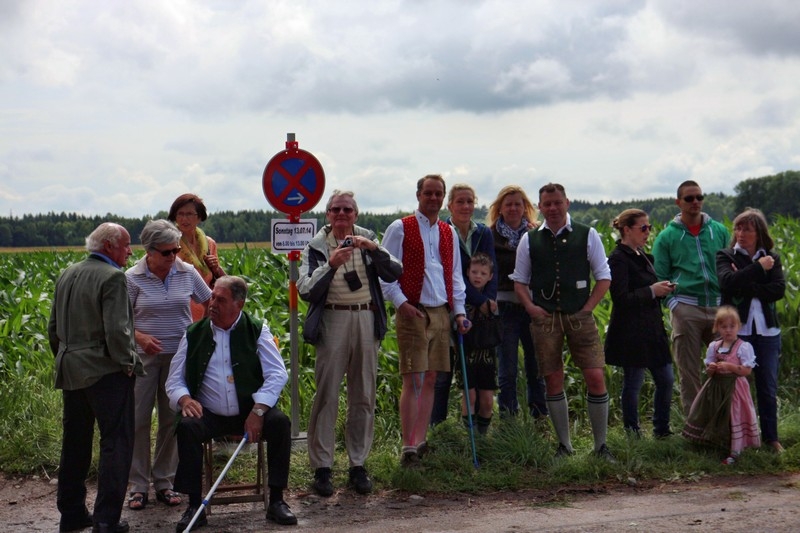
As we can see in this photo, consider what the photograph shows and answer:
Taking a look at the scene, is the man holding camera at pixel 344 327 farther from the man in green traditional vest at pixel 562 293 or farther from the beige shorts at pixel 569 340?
the beige shorts at pixel 569 340

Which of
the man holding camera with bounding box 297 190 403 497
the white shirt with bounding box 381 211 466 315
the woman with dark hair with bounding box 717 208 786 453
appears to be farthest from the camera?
the woman with dark hair with bounding box 717 208 786 453

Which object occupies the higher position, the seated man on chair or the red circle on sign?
the red circle on sign

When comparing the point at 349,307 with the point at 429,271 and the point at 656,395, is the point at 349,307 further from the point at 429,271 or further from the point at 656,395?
the point at 656,395

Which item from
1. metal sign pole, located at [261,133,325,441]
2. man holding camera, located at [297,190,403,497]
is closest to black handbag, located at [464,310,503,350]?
man holding camera, located at [297,190,403,497]

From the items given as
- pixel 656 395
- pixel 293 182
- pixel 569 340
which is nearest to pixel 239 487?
pixel 293 182

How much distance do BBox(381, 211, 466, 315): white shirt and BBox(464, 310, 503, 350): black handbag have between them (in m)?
0.20

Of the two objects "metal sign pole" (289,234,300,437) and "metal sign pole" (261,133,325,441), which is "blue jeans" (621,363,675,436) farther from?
"metal sign pole" (261,133,325,441)

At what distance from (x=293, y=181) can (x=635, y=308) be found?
122 inches

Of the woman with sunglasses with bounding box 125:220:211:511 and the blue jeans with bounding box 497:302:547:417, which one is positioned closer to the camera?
the woman with sunglasses with bounding box 125:220:211:511

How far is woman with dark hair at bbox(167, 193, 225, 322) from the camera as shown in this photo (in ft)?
24.1

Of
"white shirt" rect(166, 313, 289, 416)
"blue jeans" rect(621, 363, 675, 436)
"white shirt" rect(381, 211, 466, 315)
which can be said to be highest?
"white shirt" rect(381, 211, 466, 315)

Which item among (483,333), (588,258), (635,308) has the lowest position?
(483,333)

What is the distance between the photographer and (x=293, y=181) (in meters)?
7.98

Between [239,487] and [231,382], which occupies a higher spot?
[231,382]
